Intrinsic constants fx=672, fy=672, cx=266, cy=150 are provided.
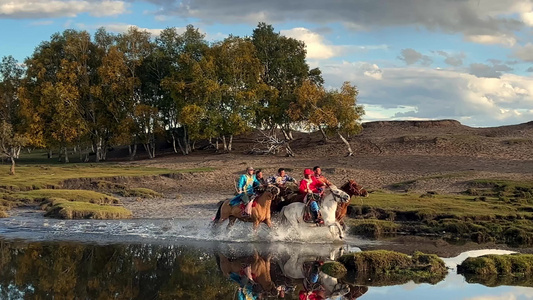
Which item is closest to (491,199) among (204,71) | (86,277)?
(86,277)

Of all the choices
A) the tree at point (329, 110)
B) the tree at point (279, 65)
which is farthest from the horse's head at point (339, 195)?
the tree at point (279, 65)

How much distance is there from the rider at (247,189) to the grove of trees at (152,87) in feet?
118

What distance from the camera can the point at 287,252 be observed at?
21.4 meters

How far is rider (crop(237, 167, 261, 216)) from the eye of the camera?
23.3 m

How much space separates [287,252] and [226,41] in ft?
152

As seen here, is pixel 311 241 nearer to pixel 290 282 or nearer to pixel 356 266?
pixel 356 266

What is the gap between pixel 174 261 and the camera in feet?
64.4

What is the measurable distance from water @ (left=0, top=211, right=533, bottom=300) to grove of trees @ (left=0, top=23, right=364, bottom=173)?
35609 mm

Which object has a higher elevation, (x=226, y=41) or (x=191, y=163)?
(x=226, y=41)

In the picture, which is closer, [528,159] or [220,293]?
[220,293]

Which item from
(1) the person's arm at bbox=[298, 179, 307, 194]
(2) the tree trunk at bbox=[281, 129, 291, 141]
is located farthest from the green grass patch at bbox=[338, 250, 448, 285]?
(2) the tree trunk at bbox=[281, 129, 291, 141]

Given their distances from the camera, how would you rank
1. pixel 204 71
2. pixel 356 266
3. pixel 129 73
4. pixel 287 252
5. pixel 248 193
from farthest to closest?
pixel 129 73, pixel 204 71, pixel 248 193, pixel 287 252, pixel 356 266

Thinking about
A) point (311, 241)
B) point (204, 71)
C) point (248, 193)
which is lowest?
point (311, 241)

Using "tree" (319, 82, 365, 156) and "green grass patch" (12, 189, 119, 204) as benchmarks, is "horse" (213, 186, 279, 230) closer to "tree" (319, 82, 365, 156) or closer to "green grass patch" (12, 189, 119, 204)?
"green grass patch" (12, 189, 119, 204)
